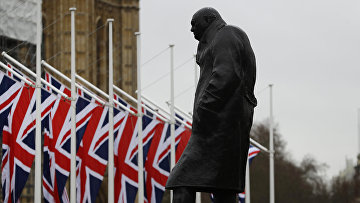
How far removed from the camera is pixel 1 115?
24.5 meters

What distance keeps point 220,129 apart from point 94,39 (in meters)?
53.8

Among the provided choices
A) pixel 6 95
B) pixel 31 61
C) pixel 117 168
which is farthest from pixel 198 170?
pixel 31 61

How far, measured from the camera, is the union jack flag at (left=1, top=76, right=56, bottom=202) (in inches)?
960

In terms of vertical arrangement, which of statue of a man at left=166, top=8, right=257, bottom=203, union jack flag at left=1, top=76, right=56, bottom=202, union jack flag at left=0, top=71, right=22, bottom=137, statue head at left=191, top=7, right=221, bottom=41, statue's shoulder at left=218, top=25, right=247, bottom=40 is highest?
union jack flag at left=0, top=71, right=22, bottom=137

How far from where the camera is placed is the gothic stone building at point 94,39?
58594mm

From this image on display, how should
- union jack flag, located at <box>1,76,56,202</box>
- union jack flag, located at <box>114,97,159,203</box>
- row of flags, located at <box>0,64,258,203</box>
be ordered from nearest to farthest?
union jack flag, located at <box>1,76,56,202</box>, row of flags, located at <box>0,64,258,203</box>, union jack flag, located at <box>114,97,159,203</box>

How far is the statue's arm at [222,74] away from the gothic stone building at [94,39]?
4627 centimetres

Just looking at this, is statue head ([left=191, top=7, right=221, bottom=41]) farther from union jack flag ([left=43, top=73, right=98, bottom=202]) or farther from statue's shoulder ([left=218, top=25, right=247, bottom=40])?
union jack flag ([left=43, top=73, right=98, bottom=202])

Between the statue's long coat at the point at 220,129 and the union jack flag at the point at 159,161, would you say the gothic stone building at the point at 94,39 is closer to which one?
the union jack flag at the point at 159,161

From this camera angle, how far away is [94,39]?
6112cm

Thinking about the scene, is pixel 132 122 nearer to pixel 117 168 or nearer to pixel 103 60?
pixel 117 168

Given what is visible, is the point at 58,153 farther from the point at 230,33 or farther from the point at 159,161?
the point at 230,33

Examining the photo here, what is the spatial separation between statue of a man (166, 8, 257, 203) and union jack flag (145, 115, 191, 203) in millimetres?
22488

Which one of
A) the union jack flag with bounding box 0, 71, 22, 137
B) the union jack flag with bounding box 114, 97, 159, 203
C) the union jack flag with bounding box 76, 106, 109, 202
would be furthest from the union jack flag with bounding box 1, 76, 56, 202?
the union jack flag with bounding box 114, 97, 159, 203
